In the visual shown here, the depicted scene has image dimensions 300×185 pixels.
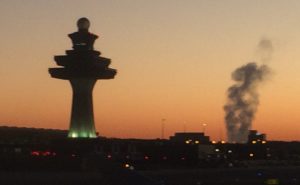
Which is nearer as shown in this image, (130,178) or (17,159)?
(130,178)

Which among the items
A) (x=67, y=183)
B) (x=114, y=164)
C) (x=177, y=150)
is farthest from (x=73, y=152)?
(x=114, y=164)

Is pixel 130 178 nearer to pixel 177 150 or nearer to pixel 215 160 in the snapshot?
pixel 215 160

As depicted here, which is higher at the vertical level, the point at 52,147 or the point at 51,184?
the point at 52,147

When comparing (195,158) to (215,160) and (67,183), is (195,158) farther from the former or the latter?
(67,183)

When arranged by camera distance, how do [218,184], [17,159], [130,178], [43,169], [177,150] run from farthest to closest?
[177,150] → [17,159] → [43,169] → [218,184] → [130,178]

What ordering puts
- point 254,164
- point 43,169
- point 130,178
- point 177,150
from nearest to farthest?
point 130,178 < point 43,169 < point 254,164 < point 177,150

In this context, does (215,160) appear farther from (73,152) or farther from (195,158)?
(73,152)

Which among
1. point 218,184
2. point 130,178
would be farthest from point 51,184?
point 130,178

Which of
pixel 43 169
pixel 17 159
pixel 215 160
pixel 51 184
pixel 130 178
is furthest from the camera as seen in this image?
pixel 215 160

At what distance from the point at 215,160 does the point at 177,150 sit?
78.9ft

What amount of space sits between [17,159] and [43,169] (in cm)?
1416

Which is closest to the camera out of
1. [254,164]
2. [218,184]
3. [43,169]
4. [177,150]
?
[218,184]

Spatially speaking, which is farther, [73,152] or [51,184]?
[73,152]

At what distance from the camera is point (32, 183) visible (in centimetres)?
8638
